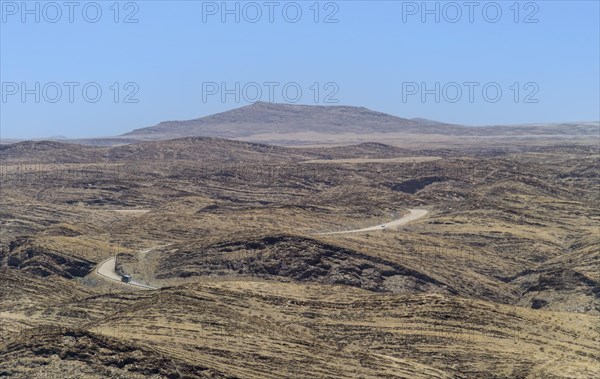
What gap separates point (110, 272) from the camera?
79.0m

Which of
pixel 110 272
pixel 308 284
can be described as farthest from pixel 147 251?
pixel 308 284

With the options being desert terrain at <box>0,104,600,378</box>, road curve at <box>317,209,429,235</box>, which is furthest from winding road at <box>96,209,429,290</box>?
desert terrain at <box>0,104,600,378</box>

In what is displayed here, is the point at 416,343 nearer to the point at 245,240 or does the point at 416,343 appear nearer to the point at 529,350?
the point at 529,350

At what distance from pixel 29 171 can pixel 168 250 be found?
107 m

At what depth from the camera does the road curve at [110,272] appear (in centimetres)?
7435

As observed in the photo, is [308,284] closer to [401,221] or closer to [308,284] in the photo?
[308,284]

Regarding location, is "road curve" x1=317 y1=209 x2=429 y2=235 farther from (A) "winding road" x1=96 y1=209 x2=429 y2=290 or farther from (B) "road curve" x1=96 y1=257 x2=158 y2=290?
(B) "road curve" x1=96 y1=257 x2=158 y2=290

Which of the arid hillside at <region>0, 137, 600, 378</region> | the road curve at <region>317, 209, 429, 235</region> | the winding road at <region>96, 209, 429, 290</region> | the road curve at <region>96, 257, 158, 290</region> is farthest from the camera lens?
the road curve at <region>317, 209, 429, 235</region>

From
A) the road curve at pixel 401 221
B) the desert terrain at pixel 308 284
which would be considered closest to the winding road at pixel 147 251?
the road curve at pixel 401 221

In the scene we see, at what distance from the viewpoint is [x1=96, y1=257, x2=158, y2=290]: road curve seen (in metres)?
74.3

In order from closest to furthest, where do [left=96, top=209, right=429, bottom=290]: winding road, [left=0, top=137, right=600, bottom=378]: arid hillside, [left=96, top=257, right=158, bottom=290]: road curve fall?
[left=0, top=137, right=600, bottom=378]: arid hillside
[left=96, top=257, right=158, bottom=290]: road curve
[left=96, top=209, right=429, bottom=290]: winding road

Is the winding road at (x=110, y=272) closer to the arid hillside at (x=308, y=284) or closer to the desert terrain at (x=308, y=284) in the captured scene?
the desert terrain at (x=308, y=284)

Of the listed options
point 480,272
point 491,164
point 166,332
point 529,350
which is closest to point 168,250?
point 480,272

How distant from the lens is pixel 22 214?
396 ft
